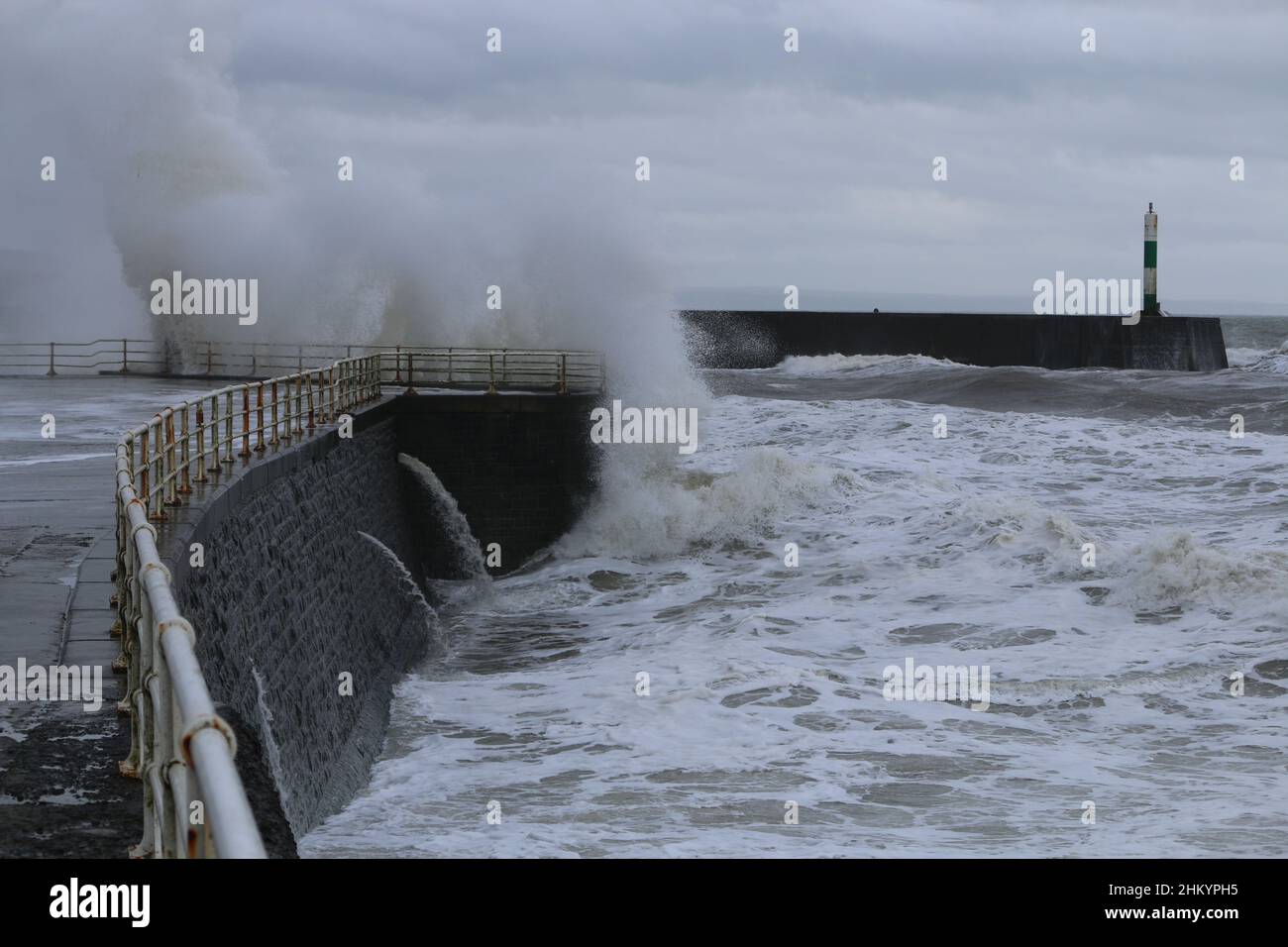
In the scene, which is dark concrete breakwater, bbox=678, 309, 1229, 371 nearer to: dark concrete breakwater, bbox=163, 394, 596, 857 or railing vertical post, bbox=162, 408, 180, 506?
dark concrete breakwater, bbox=163, 394, 596, 857

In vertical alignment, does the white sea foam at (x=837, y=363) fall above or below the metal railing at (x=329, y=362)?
below

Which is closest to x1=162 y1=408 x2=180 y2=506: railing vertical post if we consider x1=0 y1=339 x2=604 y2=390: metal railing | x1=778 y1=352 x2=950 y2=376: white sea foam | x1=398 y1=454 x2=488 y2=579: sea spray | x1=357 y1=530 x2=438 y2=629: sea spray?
x1=357 y1=530 x2=438 y2=629: sea spray

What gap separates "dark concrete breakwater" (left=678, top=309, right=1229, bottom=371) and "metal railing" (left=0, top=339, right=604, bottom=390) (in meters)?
25.4

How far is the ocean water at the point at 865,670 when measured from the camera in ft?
31.6

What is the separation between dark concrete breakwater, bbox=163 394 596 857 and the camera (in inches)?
340

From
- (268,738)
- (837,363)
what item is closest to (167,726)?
(268,738)

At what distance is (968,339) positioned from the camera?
5894 cm

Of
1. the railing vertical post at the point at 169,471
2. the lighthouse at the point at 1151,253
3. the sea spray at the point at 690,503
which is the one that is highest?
the lighthouse at the point at 1151,253

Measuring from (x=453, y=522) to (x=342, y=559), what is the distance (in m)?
6.34

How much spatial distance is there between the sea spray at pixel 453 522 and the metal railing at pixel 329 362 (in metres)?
1.83

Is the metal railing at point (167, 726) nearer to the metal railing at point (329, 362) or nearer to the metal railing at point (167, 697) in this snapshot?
the metal railing at point (167, 697)

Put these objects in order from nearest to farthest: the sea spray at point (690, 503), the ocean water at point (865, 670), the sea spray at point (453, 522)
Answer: the ocean water at point (865, 670) < the sea spray at point (453, 522) < the sea spray at point (690, 503)

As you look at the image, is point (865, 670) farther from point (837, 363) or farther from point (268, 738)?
point (837, 363)

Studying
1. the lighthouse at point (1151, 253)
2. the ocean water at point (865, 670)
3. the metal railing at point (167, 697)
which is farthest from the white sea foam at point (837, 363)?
the metal railing at point (167, 697)
